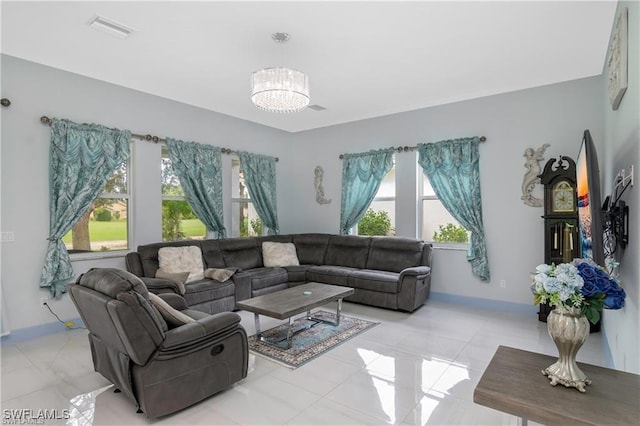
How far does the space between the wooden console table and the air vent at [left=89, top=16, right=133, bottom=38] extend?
3.70 meters

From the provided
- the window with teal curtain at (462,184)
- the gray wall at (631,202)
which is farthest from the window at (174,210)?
the gray wall at (631,202)

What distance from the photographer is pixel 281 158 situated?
675cm

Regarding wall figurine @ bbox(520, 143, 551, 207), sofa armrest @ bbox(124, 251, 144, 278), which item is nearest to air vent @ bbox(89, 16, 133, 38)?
sofa armrest @ bbox(124, 251, 144, 278)

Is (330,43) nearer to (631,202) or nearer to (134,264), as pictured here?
(631,202)

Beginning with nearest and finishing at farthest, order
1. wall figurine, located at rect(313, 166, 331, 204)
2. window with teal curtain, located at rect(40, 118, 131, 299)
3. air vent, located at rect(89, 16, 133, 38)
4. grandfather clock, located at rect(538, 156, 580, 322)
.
Answer: air vent, located at rect(89, 16, 133, 38)
window with teal curtain, located at rect(40, 118, 131, 299)
grandfather clock, located at rect(538, 156, 580, 322)
wall figurine, located at rect(313, 166, 331, 204)

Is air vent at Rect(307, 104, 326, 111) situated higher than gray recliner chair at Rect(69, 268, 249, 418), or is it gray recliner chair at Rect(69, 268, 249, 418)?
air vent at Rect(307, 104, 326, 111)

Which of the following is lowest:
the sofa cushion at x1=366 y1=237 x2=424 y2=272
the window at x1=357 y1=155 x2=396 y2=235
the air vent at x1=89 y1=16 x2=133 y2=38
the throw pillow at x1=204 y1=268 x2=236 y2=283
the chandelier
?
the throw pillow at x1=204 y1=268 x2=236 y2=283

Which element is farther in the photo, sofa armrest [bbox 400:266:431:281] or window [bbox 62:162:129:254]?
sofa armrest [bbox 400:266:431:281]

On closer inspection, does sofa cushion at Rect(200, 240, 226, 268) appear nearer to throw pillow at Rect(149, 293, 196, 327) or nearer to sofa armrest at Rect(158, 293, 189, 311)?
sofa armrest at Rect(158, 293, 189, 311)

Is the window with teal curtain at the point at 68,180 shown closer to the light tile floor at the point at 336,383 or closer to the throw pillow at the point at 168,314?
the light tile floor at the point at 336,383

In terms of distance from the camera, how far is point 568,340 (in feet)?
4.56

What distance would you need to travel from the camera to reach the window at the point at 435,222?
5121 millimetres

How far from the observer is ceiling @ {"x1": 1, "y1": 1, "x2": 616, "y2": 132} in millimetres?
2721

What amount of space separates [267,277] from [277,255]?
71 cm
